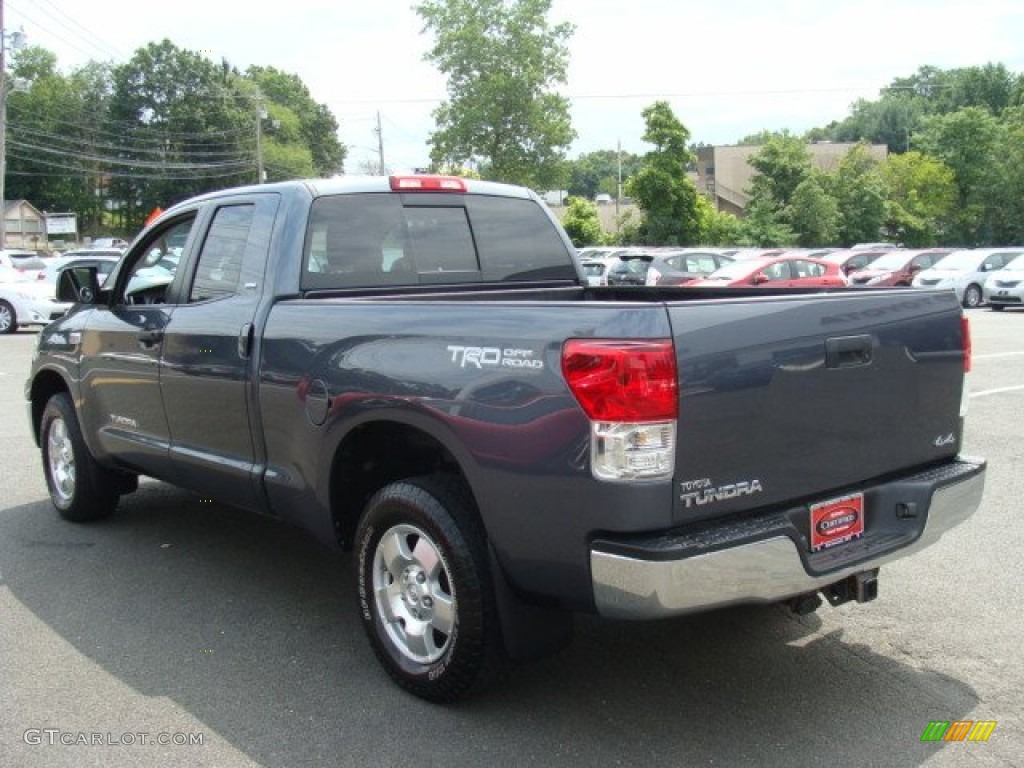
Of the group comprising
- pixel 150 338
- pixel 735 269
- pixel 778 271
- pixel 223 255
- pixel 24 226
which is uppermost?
pixel 24 226

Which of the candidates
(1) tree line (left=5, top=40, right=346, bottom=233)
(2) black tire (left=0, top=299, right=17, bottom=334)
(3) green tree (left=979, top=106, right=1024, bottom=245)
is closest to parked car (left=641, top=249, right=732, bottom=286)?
(2) black tire (left=0, top=299, right=17, bottom=334)

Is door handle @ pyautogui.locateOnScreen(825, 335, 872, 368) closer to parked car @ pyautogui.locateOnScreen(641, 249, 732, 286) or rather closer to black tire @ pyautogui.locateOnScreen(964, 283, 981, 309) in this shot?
parked car @ pyautogui.locateOnScreen(641, 249, 732, 286)

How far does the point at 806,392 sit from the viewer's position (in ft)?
10.8

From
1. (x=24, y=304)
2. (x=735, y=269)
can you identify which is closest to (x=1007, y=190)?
(x=735, y=269)

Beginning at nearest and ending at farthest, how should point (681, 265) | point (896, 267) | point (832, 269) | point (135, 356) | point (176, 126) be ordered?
point (135, 356) < point (832, 269) < point (681, 265) < point (896, 267) < point (176, 126)

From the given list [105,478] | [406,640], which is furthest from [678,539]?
[105,478]

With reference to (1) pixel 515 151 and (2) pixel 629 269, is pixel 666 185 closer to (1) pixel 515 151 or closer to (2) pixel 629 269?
(1) pixel 515 151

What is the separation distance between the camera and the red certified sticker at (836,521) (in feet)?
10.8

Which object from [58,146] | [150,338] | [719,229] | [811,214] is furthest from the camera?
[58,146]

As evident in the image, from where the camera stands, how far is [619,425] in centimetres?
296

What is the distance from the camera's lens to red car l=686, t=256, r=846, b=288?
64.8ft

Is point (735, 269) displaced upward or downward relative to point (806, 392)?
downward

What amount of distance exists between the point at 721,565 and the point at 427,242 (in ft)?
8.22

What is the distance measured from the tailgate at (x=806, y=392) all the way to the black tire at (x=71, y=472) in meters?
4.24
